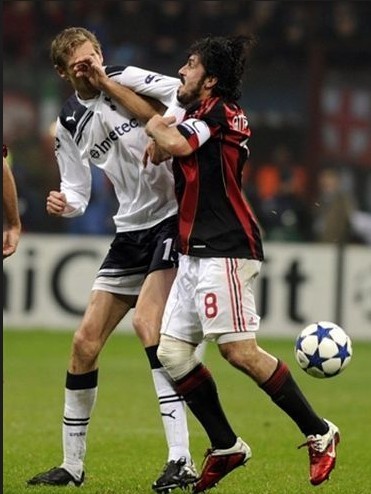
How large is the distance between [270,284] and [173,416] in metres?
9.78

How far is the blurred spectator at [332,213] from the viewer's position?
1916cm

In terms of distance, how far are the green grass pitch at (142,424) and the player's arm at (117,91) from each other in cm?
198

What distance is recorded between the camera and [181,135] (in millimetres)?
6750

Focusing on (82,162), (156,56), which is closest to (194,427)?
(82,162)

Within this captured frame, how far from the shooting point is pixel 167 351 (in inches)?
277

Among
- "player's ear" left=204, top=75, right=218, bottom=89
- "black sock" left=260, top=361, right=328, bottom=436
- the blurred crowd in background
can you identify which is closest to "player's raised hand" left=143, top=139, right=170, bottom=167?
"player's ear" left=204, top=75, right=218, bottom=89

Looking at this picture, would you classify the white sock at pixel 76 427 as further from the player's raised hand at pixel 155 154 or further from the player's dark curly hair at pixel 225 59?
the player's dark curly hair at pixel 225 59

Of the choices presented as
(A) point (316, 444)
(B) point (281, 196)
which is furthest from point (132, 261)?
(B) point (281, 196)

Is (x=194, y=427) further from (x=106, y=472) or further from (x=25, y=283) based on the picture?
(x=25, y=283)

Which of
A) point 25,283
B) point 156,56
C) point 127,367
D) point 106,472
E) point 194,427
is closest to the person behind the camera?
point 106,472

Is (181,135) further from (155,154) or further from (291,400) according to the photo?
(291,400)

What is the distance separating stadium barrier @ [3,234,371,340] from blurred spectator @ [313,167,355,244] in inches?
53.0

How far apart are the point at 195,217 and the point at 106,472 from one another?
73.7 inches

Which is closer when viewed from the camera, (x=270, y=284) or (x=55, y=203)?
(x=55, y=203)
